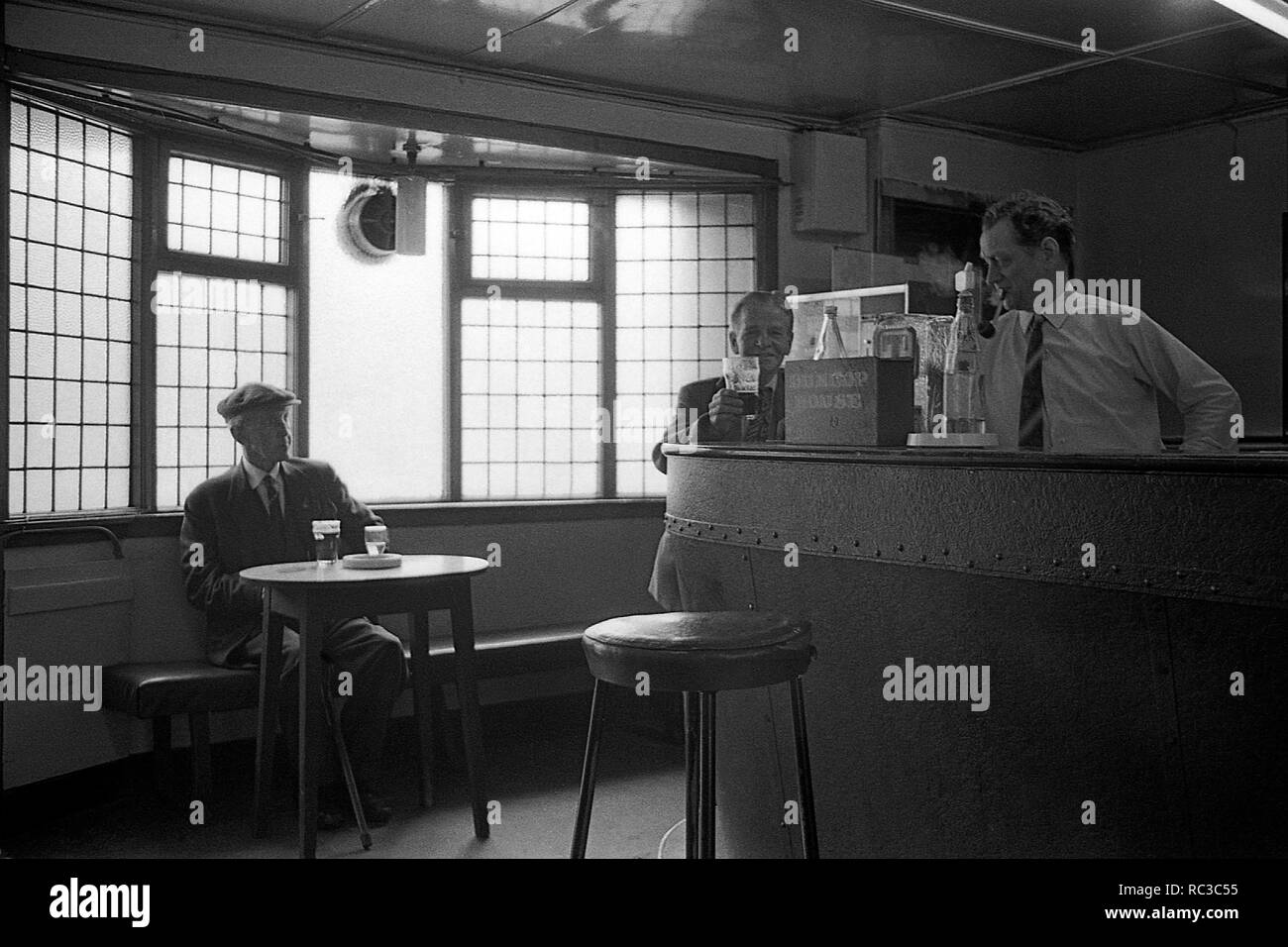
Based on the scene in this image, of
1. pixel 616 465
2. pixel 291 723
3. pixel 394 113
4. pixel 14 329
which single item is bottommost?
pixel 291 723

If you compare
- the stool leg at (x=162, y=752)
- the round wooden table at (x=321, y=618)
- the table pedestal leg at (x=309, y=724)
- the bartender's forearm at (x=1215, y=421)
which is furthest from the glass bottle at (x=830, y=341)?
the stool leg at (x=162, y=752)

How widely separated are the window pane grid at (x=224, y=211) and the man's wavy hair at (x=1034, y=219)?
345 cm

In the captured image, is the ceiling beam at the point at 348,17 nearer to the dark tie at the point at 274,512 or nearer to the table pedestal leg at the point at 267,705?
the dark tie at the point at 274,512

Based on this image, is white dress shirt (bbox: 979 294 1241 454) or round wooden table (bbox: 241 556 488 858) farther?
round wooden table (bbox: 241 556 488 858)

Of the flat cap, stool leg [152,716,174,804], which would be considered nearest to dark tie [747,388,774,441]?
the flat cap

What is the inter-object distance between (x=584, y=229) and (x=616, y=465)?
1164 millimetres

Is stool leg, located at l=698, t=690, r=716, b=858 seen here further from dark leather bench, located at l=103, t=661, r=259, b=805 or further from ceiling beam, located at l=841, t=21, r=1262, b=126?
ceiling beam, located at l=841, t=21, r=1262, b=126

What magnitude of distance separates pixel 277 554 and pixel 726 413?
2241 mm

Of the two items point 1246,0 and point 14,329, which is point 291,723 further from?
point 1246,0

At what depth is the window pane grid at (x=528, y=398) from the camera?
241 inches

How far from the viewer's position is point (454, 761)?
15.9 feet

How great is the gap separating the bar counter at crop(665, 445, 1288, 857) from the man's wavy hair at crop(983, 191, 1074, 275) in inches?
31.4

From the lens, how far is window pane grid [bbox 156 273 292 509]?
5141 mm
